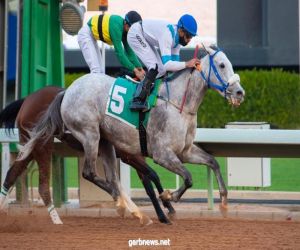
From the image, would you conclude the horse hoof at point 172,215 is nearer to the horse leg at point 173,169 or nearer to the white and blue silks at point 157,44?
the horse leg at point 173,169

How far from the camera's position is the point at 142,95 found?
10617mm

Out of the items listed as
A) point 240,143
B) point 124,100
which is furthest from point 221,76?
point 240,143

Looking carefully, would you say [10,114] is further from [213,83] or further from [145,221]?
[213,83]

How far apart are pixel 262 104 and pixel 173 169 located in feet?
Answer: 48.8

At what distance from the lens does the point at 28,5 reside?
1362cm

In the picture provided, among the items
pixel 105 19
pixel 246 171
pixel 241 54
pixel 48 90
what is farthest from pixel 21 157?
pixel 241 54

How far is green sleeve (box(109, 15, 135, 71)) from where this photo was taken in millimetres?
11406

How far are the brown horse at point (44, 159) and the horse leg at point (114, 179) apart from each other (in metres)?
0.13

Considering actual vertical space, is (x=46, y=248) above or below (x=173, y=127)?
below

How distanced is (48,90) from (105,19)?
1010 millimetres

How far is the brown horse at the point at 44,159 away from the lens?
11.3 m

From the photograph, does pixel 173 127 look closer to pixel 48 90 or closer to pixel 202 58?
pixel 202 58

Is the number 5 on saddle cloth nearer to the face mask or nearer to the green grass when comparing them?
the face mask

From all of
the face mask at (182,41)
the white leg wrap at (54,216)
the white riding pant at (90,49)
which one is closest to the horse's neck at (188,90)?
the face mask at (182,41)
